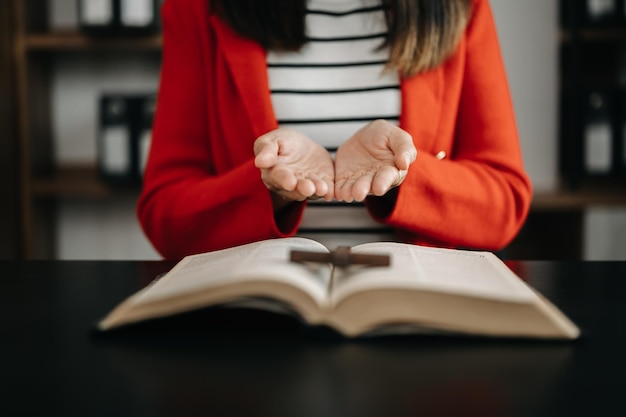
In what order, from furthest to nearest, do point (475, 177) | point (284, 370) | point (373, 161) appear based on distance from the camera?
1. point (475, 177)
2. point (373, 161)
3. point (284, 370)

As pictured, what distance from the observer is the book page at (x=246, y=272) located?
52 cm

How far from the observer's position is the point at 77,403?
0.41 metres

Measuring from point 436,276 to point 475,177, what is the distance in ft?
1.68

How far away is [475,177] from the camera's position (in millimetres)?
1032

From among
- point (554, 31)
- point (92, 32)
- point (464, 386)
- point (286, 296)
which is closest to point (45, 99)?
point (92, 32)

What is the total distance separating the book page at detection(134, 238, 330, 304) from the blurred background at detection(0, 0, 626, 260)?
145cm

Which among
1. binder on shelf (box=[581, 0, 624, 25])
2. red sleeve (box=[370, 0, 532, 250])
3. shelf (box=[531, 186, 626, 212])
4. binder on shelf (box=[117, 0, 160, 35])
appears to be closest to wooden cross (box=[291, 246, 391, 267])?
red sleeve (box=[370, 0, 532, 250])

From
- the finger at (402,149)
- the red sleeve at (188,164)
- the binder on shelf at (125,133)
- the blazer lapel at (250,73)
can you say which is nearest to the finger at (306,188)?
the finger at (402,149)

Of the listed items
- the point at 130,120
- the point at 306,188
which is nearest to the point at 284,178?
the point at 306,188

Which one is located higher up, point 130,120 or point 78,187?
point 130,120

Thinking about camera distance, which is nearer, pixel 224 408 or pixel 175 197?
pixel 224 408

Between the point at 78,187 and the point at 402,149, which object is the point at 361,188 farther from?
the point at 78,187

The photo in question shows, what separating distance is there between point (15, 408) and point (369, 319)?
24 centimetres

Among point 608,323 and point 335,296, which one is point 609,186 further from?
point 335,296
